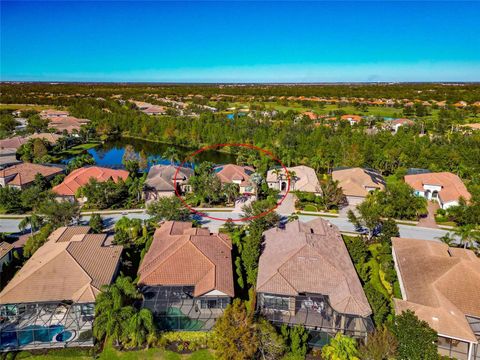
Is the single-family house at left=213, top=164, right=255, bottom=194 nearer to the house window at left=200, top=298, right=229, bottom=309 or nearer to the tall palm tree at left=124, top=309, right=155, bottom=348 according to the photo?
the house window at left=200, top=298, right=229, bottom=309

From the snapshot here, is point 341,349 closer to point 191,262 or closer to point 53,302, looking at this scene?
point 191,262

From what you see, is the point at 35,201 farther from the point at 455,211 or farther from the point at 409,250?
the point at 455,211

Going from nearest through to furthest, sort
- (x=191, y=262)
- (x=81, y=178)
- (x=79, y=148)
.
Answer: (x=191, y=262) → (x=81, y=178) → (x=79, y=148)

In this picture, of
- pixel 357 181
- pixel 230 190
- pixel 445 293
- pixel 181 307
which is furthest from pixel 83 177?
pixel 445 293

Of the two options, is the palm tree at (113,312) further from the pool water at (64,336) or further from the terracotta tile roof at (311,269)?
the terracotta tile roof at (311,269)

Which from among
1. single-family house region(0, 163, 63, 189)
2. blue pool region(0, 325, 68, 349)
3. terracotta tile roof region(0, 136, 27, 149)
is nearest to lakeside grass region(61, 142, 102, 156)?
terracotta tile roof region(0, 136, 27, 149)

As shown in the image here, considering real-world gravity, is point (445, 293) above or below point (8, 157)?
below

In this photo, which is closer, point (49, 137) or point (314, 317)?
point (314, 317)

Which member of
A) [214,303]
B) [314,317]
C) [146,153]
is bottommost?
[146,153]
